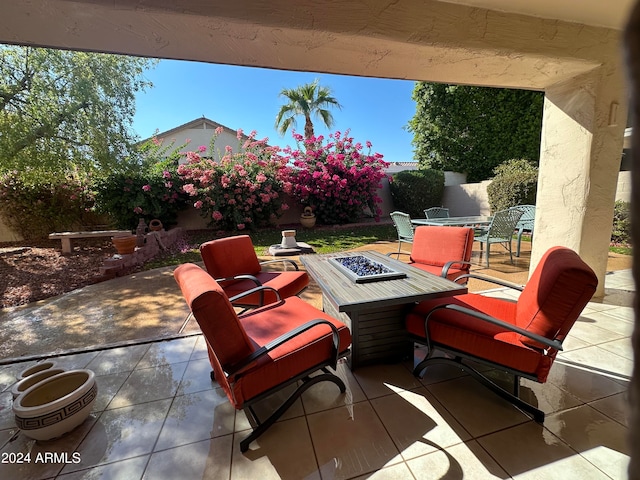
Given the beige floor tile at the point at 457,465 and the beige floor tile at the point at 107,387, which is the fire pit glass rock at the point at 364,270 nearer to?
the beige floor tile at the point at 457,465

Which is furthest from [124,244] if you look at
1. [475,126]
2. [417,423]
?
[475,126]

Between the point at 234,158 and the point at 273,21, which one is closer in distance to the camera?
the point at 273,21

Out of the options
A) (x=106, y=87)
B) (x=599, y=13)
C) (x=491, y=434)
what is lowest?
(x=491, y=434)

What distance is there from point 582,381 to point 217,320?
8.36ft

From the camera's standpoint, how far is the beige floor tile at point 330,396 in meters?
1.92

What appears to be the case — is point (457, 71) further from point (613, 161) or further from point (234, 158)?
point (234, 158)

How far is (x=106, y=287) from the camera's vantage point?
4.33 meters

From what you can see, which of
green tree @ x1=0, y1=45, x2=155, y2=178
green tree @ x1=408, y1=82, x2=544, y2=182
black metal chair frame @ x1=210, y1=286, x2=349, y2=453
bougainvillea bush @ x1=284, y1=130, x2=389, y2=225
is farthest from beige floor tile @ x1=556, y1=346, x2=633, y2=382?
green tree @ x1=408, y1=82, x2=544, y2=182

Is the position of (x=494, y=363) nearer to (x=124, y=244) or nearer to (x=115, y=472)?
(x=115, y=472)

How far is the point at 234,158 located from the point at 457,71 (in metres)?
6.82

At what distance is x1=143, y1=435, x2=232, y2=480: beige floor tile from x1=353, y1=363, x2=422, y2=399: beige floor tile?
3.16 feet

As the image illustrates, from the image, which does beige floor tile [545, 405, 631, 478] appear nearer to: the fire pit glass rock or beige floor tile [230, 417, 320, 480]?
the fire pit glass rock

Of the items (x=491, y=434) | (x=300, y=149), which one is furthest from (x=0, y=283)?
(x=300, y=149)

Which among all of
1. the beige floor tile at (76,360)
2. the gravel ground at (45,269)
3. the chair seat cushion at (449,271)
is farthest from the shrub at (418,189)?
the beige floor tile at (76,360)
